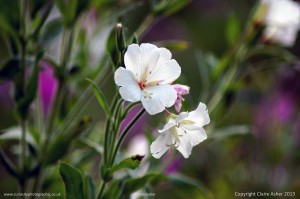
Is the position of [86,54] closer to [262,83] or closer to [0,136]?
[0,136]

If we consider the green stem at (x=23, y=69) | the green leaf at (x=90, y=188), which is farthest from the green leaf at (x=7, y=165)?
the green leaf at (x=90, y=188)

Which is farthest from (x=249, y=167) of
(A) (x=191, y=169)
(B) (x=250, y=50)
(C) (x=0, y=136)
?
(C) (x=0, y=136)

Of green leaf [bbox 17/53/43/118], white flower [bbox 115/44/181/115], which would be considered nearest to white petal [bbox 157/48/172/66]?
white flower [bbox 115/44/181/115]

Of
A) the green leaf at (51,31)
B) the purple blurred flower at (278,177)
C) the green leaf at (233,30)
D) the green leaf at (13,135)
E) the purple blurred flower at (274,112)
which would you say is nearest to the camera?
the green leaf at (13,135)

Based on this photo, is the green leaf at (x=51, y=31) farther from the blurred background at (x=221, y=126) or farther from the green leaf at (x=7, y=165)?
the green leaf at (x=7, y=165)

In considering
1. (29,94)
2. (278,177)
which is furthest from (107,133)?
(278,177)

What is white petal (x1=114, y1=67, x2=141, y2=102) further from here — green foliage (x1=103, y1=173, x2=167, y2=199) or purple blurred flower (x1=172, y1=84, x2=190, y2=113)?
green foliage (x1=103, y1=173, x2=167, y2=199)

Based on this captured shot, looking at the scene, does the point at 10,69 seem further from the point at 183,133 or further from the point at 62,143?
the point at 183,133
